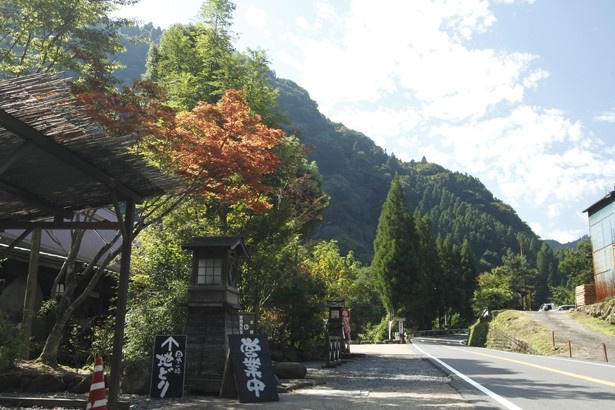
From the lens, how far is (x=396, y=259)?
4619cm

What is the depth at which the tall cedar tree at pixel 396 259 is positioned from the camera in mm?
45781

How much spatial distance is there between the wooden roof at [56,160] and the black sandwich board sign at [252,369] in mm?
2783

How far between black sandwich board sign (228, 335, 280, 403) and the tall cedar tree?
38968 millimetres

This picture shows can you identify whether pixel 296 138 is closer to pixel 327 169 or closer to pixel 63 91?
pixel 63 91

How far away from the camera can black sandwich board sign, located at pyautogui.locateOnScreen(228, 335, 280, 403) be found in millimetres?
7477

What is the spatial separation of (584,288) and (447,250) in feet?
105

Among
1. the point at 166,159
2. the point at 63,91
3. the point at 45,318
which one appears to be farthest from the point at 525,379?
the point at 45,318

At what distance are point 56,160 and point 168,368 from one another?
3849 mm

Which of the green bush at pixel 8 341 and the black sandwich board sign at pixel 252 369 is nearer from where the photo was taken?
the black sandwich board sign at pixel 252 369

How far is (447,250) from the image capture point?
62375 millimetres

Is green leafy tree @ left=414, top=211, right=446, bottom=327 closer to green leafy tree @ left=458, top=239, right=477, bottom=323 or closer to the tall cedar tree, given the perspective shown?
green leafy tree @ left=458, top=239, right=477, bottom=323

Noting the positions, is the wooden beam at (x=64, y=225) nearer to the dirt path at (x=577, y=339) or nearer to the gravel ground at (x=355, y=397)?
the gravel ground at (x=355, y=397)

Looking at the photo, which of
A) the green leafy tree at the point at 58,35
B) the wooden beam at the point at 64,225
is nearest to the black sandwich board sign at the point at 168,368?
the wooden beam at the point at 64,225

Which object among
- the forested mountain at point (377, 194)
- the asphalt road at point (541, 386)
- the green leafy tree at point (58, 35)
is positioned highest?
the forested mountain at point (377, 194)
